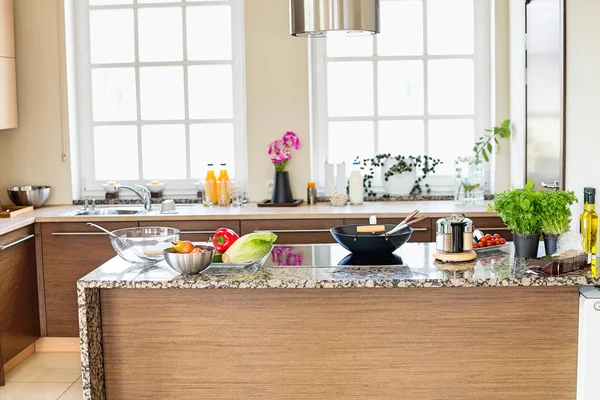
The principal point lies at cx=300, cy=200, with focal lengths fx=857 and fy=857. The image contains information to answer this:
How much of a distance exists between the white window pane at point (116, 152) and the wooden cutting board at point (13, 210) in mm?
703

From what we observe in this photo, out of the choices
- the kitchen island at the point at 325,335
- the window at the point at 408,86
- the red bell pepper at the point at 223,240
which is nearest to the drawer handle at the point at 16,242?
the kitchen island at the point at 325,335

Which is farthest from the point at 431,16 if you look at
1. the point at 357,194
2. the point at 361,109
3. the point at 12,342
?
the point at 12,342

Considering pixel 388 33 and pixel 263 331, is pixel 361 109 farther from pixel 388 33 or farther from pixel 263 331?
pixel 263 331

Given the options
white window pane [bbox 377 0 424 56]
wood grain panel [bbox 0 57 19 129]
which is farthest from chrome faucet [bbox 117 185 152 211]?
white window pane [bbox 377 0 424 56]

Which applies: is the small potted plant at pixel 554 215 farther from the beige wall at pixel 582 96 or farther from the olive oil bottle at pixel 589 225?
the beige wall at pixel 582 96

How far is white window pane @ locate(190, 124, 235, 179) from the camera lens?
19.8ft

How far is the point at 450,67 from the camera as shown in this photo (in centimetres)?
591

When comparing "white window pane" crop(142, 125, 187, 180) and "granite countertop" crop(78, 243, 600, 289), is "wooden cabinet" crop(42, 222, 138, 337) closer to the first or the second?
"white window pane" crop(142, 125, 187, 180)

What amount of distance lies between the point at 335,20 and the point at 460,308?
129cm

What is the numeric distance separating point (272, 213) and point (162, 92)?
56.0 inches

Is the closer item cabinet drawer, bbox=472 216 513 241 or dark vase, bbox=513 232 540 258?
dark vase, bbox=513 232 540 258

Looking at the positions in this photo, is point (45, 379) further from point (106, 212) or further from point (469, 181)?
point (469, 181)

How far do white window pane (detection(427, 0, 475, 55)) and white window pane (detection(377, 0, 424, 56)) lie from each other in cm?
6

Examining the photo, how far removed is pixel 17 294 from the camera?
509 cm
